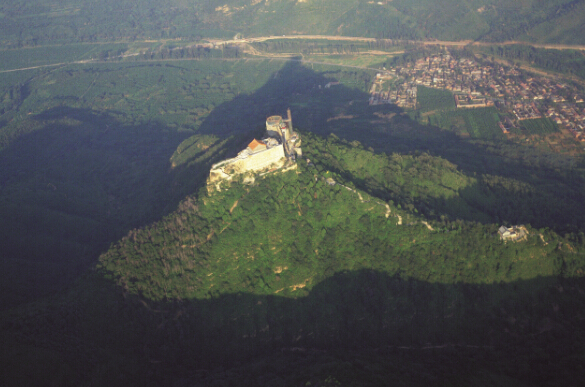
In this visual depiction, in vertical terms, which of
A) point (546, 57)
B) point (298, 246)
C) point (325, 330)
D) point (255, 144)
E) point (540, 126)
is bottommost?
point (325, 330)

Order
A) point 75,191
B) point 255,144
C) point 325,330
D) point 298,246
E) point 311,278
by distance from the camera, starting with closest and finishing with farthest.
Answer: point 325,330 → point 311,278 → point 298,246 → point 255,144 → point 75,191

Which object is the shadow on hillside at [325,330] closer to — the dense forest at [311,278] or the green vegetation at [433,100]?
the dense forest at [311,278]

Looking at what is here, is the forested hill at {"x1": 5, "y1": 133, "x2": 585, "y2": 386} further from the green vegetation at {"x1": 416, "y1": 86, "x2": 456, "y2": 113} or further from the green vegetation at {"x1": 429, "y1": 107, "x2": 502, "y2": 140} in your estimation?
the green vegetation at {"x1": 416, "y1": 86, "x2": 456, "y2": 113}

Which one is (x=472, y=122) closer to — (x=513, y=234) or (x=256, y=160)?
(x=513, y=234)

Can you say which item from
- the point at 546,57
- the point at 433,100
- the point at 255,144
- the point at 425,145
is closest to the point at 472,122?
the point at 433,100

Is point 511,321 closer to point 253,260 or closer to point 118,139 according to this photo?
point 253,260

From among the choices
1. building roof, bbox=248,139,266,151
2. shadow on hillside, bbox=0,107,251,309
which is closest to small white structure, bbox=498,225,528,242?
building roof, bbox=248,139,266,151
